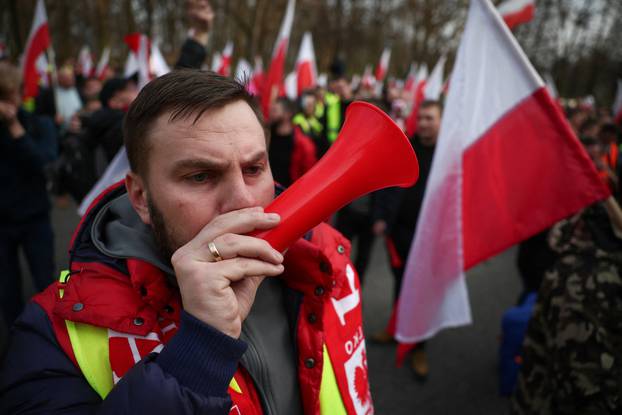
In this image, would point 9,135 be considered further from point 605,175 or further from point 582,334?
point 605,175

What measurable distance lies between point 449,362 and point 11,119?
373 centimetres

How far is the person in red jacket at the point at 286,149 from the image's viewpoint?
4836 mm

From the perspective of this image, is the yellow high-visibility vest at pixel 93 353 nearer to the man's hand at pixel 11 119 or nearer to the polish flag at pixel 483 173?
the polish flag at pixel 483 173

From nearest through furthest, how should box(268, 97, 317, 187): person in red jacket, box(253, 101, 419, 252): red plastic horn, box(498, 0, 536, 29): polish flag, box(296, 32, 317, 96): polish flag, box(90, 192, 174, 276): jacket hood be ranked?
1. box(253, 101, 419, 252): red plastic horn
2. box(90, 192, 174, 276): jacket hood
3. box(498, 0, 536, 29): polish flag
4. box(268, 97, 317, 187): person in red jacket
5. box(296, 32, 317, 96): polish flag

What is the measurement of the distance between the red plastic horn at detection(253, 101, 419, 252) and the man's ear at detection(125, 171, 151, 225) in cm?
36

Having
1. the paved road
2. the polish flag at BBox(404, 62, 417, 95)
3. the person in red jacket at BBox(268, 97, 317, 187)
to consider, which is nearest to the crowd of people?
the paved road

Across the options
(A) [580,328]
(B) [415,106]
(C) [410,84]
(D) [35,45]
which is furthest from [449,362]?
(C) [410,84]

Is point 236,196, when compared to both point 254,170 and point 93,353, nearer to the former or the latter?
point 254,170

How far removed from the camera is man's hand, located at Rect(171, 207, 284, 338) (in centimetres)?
85

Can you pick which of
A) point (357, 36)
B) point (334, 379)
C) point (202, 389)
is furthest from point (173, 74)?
point (357, 36)

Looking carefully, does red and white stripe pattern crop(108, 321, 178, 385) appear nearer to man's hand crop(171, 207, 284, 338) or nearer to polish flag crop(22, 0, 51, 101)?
man's hand crop(171, 207, 284, 338)

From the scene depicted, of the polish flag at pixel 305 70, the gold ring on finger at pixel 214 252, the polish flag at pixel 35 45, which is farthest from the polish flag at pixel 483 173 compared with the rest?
the polish flag at pixel 305 70

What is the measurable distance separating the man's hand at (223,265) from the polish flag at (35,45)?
14.9 feet

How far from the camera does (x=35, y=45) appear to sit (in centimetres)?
460
